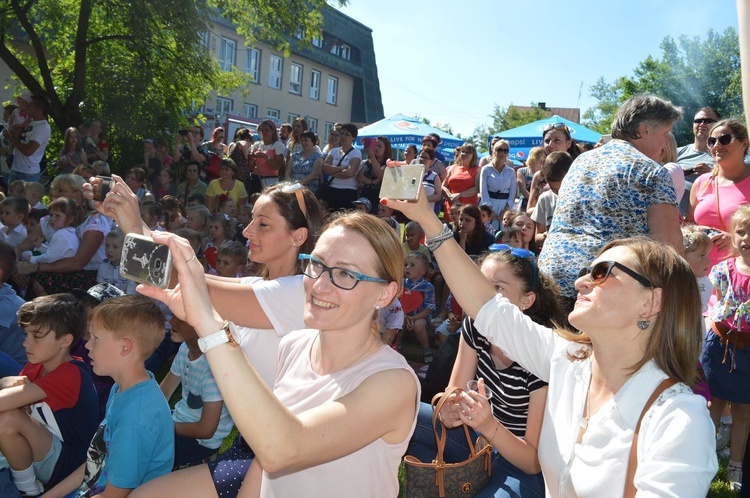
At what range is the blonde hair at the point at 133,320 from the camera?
3.15 m

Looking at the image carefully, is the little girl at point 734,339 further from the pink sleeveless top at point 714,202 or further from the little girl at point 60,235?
the little girl at point 60,235

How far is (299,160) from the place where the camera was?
10.5 m

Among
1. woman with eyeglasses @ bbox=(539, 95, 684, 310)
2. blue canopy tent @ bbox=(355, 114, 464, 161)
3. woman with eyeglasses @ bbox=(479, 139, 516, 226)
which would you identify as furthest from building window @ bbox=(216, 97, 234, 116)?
woman with eyeglasses @ bbox=(539, 95, 684, 310)

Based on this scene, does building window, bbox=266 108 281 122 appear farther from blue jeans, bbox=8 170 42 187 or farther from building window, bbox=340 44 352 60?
blue jeans, bbox=8 170 42 187

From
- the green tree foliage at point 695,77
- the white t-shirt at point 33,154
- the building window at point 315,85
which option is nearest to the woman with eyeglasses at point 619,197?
the white t-shirt at point 33,154

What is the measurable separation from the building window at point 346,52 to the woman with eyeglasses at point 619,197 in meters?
40.9

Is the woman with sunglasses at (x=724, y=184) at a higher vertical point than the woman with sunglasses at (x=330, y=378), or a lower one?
higher

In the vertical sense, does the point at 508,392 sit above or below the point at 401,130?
below

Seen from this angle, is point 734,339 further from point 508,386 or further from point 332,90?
point 332,90

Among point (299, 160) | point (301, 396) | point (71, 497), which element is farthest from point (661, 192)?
point (299, 160)

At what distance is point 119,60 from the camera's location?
42.4ft

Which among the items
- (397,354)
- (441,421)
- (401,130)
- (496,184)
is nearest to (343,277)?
(397,354)

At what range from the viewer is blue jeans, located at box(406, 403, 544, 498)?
2.70m

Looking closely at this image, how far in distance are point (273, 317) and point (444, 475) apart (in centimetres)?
98
